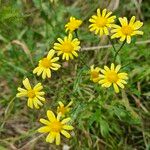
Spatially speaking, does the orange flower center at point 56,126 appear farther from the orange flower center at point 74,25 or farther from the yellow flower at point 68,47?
the orange flower center at point 74,25

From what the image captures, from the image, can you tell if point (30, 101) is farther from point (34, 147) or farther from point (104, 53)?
point (104, 53)

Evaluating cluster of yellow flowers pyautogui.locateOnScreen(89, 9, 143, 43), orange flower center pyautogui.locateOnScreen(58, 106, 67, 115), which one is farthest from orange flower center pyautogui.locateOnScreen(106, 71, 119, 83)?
orange flower center pyautogui.locateOnScreen(58, 106, 67, 115)

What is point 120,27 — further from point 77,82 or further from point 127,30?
point 77,82

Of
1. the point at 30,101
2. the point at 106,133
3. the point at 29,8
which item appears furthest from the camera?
the point at 29,8

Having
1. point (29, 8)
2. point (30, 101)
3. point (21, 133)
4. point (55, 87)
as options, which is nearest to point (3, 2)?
point (29, 8)

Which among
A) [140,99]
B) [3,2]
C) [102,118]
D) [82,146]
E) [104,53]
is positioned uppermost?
[3,2]

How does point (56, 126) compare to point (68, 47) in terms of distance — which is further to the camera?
point (68, 47)

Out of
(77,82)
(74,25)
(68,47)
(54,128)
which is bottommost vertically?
(54,128)

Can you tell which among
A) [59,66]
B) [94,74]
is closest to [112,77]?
[94,74]
